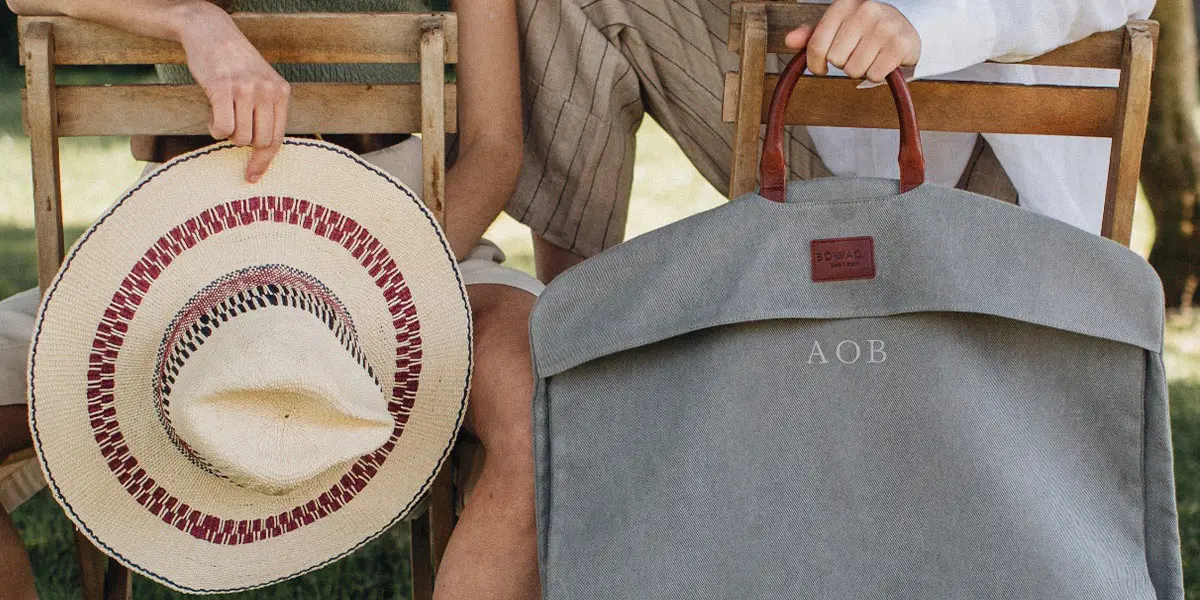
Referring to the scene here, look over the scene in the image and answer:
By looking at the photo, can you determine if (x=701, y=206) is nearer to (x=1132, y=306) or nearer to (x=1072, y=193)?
(x=1072, y=193)

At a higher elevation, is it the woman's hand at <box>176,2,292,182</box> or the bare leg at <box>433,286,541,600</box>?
the woman's hand at <box>176,2,292,182</box>

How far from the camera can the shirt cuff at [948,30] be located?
5.20 ft

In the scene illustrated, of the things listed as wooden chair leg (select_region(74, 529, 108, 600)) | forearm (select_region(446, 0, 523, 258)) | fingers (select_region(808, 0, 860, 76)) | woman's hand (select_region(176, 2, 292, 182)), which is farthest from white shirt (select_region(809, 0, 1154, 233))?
wooden chair leg (select_region(74, 529, 108, 600))

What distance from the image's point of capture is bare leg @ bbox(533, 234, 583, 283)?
2420mm

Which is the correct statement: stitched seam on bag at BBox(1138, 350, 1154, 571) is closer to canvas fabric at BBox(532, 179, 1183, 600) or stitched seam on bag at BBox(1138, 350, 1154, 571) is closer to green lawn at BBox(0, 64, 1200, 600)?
canvas fabric at BBox(532, 179, 1183, 600)

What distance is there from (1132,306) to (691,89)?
→ 1.10m

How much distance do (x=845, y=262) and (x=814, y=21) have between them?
0.52 m

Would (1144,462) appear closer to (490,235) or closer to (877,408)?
(877,408)

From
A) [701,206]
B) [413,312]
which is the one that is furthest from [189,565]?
[701,206]

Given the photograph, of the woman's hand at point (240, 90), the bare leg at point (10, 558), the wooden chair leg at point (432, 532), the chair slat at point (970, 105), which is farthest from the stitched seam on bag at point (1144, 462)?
the bare leg at point (10, 558)

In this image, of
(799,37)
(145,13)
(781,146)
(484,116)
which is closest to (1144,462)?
(781,146)

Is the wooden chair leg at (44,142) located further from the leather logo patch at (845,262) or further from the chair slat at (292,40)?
the leather logo patch at (845,262)

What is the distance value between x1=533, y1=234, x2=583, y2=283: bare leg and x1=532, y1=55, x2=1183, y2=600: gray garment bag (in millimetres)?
1022

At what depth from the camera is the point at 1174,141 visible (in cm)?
412
